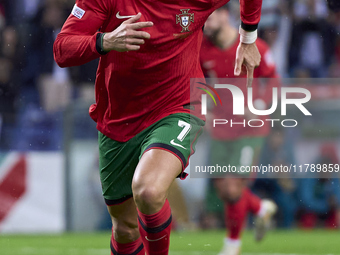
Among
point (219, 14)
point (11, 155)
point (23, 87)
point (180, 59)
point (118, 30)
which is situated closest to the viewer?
point (118, 30)

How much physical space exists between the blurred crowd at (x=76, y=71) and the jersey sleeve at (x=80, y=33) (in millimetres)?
4012

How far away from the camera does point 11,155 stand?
22.3 feet

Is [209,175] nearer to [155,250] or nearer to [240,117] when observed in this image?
[240,117]

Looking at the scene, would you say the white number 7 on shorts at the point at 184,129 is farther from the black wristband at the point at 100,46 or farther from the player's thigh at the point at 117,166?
the black wristband at the point at 100,46

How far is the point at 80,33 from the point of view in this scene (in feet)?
10.0

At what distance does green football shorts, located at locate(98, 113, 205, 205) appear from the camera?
121 inches

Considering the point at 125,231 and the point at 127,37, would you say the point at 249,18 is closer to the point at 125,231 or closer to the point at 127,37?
the point at 127,37

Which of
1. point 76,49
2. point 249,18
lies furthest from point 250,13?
point 76,49

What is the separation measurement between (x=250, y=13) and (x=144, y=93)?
81cm

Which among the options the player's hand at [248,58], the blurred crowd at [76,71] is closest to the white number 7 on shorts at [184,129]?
the player's hand at [248,58]

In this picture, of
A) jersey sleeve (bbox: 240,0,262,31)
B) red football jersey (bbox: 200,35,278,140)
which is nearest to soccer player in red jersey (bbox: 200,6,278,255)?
red football jersey (bbox: 200,35,278,140)

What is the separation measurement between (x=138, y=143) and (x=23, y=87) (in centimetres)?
455

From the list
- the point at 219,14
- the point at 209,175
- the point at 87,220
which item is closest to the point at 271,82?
the point at 219,14

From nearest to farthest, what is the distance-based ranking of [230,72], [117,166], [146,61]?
[146,61] < [117,166] < [230,72]
